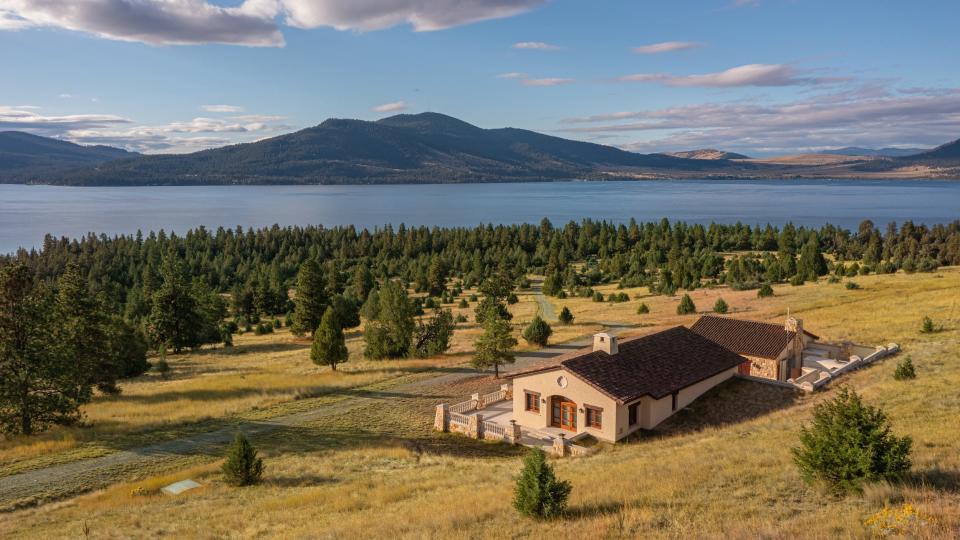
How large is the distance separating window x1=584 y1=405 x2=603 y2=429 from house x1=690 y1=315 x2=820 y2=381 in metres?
13.2

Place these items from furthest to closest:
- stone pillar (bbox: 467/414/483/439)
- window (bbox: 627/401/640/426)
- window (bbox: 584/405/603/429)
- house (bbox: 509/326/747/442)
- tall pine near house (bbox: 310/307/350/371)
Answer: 1. tall pine near house (bbox: 310/307/350/371)
2. stone pillar (bbox: 467/414/483/439)
3. window (bbox: 627/401/640/426)
4. window (bbox: 584/405/603/429)
5. house (bbox: 509/326/747/442)

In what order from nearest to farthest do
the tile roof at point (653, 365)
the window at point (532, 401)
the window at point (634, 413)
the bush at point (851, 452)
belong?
1. the bush at point (851, 452)
2. the tile roof at point (653, 365)
3. the window at point (634, 413)
4. the window at point (532, 401)

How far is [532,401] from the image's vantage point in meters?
31.1

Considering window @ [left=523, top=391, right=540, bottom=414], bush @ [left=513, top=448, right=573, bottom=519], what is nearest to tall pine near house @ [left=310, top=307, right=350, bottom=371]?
window @ [left=523, top=391, right=540, bottom=414]

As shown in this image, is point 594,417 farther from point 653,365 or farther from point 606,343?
point 653,365

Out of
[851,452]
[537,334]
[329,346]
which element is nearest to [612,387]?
[851,452]

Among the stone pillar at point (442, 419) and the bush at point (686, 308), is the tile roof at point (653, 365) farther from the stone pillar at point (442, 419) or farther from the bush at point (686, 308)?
the bush at point (686, 308)

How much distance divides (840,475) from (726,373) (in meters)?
21.3

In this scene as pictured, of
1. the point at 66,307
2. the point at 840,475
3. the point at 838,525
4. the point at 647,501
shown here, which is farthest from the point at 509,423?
the point at 66,307

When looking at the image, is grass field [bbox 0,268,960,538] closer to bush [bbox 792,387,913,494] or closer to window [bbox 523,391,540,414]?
bush [bbox 792,387,913,494]

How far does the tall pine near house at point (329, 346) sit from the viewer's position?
43875mm

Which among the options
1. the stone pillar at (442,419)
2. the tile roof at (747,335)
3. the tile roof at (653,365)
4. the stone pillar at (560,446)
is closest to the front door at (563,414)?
the tile roof at (653,365)

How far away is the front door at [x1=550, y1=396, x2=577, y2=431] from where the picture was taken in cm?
2950

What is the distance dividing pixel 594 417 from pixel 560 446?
3.18 m
